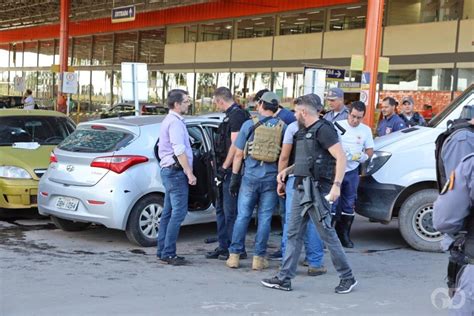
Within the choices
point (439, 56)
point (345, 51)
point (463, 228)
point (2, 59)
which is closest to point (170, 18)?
point (345, 51)

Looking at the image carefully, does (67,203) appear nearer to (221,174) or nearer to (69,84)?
(221,174)

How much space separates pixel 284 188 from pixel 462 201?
3058 millimetres

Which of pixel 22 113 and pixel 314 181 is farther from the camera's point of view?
pixel 22 113

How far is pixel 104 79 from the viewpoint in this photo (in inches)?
1497

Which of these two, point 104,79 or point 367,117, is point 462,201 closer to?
point 367,117

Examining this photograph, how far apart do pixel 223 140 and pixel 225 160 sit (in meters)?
0.24

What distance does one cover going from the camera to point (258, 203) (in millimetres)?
6031

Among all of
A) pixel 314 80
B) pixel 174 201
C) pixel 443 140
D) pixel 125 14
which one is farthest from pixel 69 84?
pixel 443 140

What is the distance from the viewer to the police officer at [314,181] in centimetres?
511

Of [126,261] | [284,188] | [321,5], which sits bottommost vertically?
[126,261]

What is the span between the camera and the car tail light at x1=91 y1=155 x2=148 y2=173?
6707 mm

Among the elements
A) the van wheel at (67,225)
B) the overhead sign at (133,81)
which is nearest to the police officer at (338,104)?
the van wheel at (67,225)

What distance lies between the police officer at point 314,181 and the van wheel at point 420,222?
1.98 meters

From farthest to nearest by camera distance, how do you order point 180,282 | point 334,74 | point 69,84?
point 69,84 < point 334,74 < point 180,282
